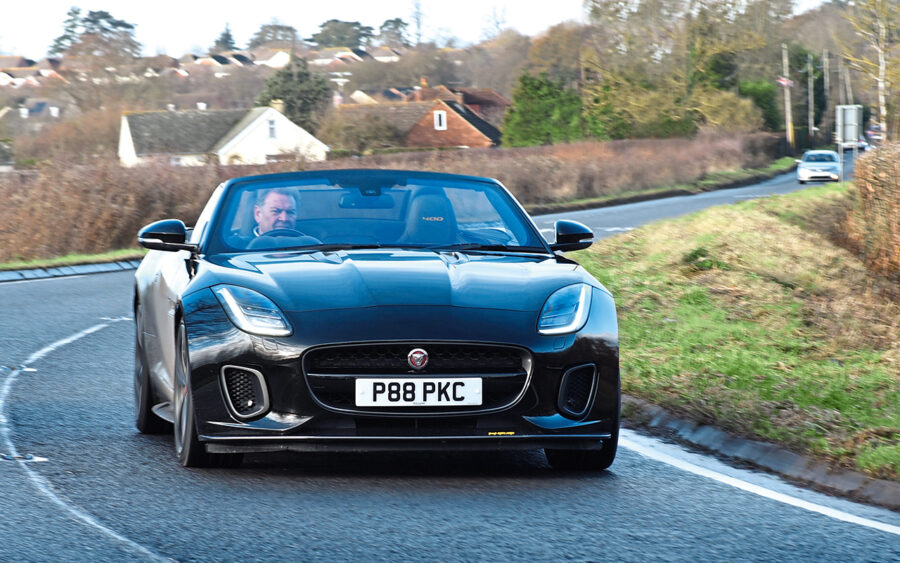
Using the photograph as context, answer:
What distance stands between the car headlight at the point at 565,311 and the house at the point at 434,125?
92.3 meters

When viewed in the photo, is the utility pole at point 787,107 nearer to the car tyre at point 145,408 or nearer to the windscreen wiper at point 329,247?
the car tyre at point 145,408

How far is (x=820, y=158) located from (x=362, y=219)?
183 ft

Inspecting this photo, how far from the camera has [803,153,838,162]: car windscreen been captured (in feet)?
195

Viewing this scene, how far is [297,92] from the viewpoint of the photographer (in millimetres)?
103500

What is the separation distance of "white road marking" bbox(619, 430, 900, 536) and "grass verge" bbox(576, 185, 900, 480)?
0.55 metres

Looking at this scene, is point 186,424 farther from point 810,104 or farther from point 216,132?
point 810,104

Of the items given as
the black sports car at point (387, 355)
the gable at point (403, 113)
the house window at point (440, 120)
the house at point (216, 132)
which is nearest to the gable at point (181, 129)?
the house at point (216, 132)

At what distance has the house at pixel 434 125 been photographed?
331 feet

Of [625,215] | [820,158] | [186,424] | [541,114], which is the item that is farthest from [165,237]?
[541,114]

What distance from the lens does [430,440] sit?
5672mm

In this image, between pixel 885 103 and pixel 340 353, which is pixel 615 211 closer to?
pixel 885 103

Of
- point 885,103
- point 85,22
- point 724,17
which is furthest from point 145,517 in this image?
point 85,22

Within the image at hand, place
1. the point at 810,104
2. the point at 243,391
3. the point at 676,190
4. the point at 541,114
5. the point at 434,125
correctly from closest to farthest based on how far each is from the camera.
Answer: the point at 243,391, the point at 676,190, the point at 541,114, the point at 434,125, the point at 810,104

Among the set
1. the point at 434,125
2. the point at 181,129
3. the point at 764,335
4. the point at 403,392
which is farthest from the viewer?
the point at 434,125
